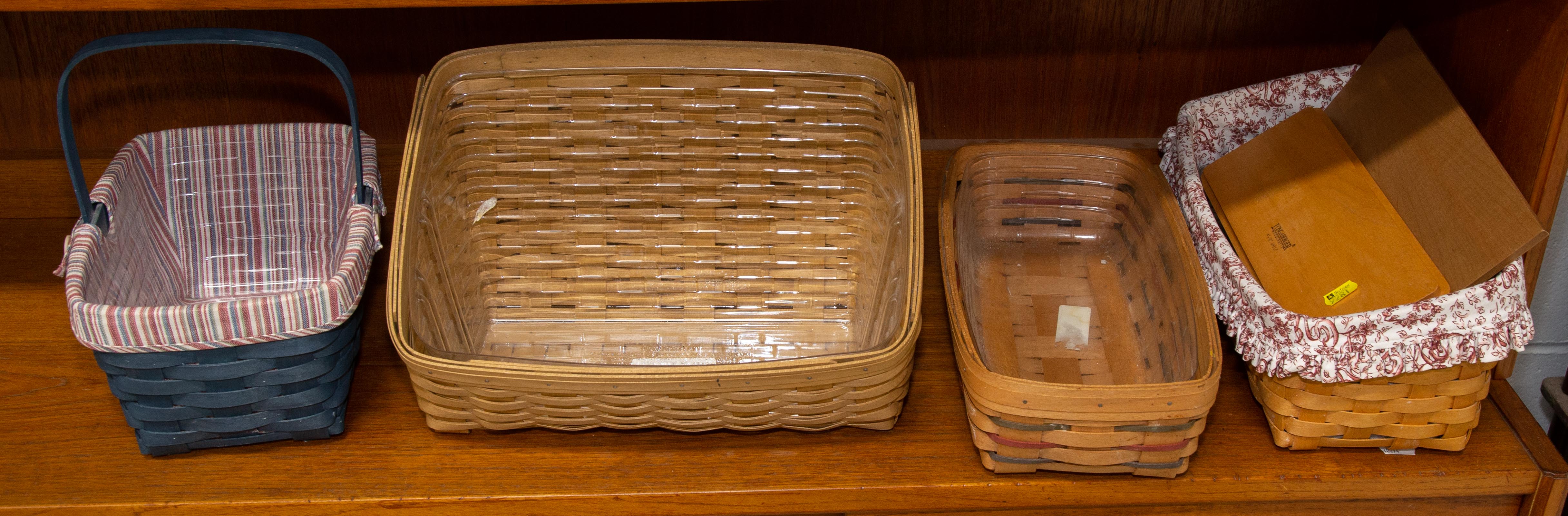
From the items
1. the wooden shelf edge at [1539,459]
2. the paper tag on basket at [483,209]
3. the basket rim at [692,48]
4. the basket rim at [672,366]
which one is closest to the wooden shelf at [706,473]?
the wooden shelf edge at [1539,459]

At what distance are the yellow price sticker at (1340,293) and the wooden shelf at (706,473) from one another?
0.42ft

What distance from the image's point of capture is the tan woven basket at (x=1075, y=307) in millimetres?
885

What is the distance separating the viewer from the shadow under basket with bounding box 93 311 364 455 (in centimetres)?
89

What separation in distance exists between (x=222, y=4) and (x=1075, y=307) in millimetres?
870

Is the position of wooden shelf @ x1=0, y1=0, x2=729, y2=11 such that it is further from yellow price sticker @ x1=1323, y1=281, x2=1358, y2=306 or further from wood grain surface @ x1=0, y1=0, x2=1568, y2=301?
yellow price sticker @ x1=1323, y1=281, x2=1358, y2=306

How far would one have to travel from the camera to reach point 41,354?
110 cm

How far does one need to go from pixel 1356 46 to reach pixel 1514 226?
1.45 ft

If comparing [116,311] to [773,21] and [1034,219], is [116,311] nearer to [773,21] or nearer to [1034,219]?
[773,21]

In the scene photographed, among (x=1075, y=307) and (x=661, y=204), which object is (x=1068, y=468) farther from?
(x=661, y=204)

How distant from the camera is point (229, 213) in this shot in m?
1.18

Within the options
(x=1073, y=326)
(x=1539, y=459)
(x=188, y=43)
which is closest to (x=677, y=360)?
(x=1073, y=326)

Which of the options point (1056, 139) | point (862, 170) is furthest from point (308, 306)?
point (1056, 139)

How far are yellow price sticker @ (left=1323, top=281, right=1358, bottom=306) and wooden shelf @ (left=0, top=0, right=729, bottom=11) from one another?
0.65 m

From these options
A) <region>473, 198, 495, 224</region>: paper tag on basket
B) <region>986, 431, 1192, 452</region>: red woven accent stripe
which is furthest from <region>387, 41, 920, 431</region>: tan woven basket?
<region>986, 431, 1192, 452</region>: red woven accent stripe
